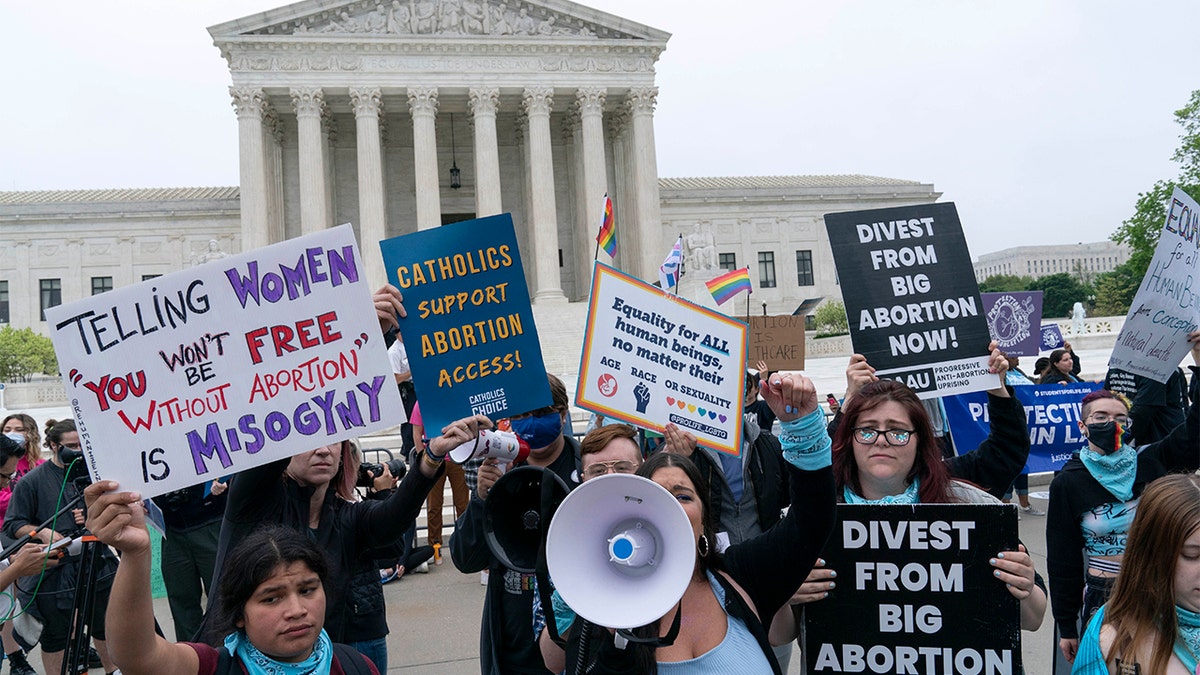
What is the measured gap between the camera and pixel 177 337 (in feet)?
10.1

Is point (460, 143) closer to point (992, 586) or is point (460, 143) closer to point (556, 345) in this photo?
point (556, 345)

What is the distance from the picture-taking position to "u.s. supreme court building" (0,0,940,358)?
34.6 m

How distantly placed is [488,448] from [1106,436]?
2.83m

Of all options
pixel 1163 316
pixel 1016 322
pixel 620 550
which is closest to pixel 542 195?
pixel 1016 322

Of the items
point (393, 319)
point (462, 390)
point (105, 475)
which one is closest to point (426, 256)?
point (393, 319)

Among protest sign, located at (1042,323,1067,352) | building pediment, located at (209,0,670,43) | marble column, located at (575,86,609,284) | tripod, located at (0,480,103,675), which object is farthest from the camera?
marble column, located at (575,86,609,284)

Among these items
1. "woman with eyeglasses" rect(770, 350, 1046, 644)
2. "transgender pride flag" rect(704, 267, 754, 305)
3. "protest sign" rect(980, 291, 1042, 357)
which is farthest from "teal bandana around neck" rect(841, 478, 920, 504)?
"protest sign" rect(980, 291, 1042, 357)

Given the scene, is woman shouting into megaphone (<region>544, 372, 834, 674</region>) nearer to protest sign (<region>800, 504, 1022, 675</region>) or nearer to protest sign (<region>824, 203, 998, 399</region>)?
protest sign (<region>800, 504, 1022, 675</region>)

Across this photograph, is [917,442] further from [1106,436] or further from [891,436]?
[1106,436]

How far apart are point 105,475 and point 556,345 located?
29280mm

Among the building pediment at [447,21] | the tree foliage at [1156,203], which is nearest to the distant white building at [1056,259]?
the tree foliage at [1156,203]

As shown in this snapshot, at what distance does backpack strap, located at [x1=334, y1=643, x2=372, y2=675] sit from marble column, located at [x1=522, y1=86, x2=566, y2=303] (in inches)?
1292

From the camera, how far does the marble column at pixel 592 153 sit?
36.5m

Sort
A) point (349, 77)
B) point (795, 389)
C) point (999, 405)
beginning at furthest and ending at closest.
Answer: point (349, 77) < point (999, 405) < point (795, 389)
